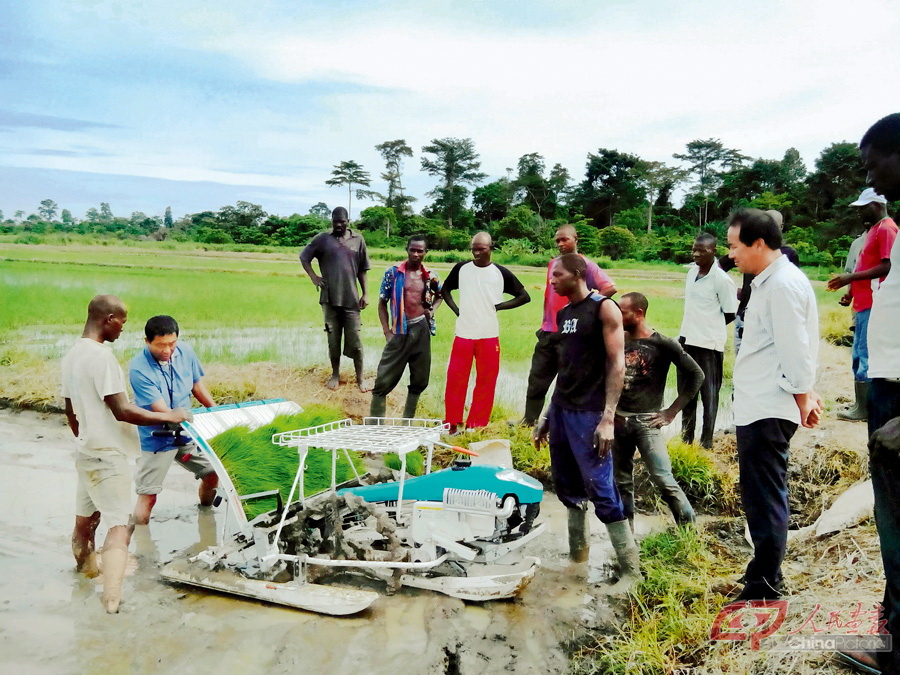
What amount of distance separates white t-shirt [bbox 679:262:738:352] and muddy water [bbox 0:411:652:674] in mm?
2082

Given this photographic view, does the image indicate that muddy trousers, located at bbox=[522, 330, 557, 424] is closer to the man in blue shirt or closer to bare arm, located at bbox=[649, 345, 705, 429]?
bare arm, located at bbox=[649, 345, 705, 429]

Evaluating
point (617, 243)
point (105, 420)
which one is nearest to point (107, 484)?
point (105, 420)

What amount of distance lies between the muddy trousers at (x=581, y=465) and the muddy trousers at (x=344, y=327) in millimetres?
3591

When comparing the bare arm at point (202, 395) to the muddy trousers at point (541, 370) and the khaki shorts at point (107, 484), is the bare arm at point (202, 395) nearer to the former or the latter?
the khaki shorts at point (107, 484)

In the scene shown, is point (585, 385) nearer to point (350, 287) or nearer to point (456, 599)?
point (456, 599)

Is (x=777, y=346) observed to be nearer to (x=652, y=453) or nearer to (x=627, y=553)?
(x=652, y=453)

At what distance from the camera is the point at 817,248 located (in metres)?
15.1

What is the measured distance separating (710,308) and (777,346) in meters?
2.65

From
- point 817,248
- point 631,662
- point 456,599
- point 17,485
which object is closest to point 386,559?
point 456,599

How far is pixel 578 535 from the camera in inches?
147

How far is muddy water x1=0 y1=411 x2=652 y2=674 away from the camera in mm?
2816

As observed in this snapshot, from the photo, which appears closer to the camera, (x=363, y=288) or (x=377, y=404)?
(x=377, y=404)

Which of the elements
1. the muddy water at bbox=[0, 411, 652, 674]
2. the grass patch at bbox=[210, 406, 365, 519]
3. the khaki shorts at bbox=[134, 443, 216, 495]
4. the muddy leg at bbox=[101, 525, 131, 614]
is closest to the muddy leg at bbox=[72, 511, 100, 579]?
the muddy water at bbox=[0, 411, 652, 674]

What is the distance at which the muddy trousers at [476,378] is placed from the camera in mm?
5809
